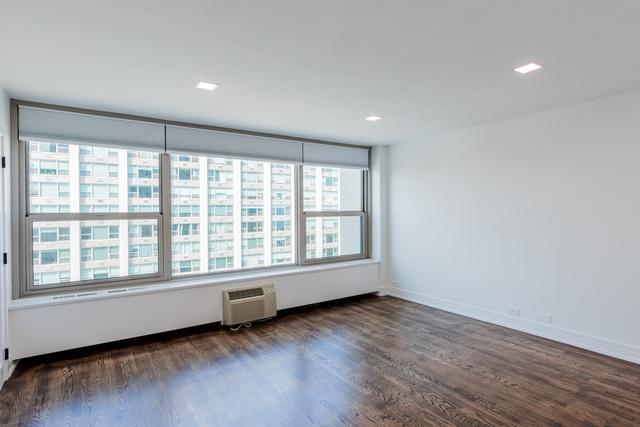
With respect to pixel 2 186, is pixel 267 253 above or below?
below

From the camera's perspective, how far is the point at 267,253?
505cm

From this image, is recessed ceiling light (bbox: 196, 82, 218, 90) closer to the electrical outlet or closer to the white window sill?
the white window sill

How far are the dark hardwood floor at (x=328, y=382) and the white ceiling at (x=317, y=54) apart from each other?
2475mm

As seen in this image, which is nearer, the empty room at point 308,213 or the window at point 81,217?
the empty room at point 308,213

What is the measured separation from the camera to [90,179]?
374cm

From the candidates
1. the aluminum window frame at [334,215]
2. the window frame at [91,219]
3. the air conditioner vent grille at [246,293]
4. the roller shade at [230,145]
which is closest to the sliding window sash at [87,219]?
the window frame at [91,219]

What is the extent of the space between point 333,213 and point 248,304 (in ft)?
6.71

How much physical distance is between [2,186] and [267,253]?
2.95 m

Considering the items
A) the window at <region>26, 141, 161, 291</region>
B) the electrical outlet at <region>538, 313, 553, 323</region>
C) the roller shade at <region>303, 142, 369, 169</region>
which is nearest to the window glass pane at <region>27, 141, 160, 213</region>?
the window at <region>26, 141, 161, 291</region>

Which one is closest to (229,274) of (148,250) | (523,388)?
(148,250)

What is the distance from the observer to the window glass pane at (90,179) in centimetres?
349

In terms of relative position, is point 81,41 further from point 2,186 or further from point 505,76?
point 505,76

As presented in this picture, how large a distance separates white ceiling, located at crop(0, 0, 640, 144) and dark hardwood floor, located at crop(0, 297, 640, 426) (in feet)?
8.12

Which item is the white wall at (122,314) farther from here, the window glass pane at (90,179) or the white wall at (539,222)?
the white wall at (539,222)
